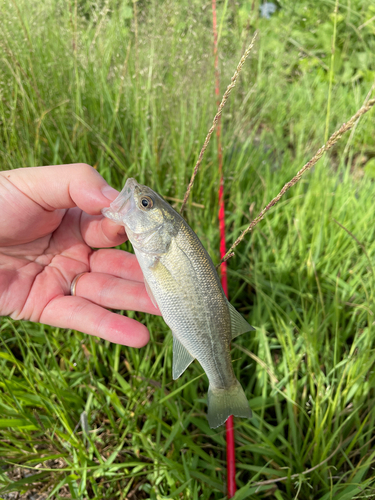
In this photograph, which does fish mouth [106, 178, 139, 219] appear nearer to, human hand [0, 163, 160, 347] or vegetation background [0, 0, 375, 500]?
human hand [0, 163, 160, 347]

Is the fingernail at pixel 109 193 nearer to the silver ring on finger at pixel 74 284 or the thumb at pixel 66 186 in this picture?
the thumb at pixel 66 186

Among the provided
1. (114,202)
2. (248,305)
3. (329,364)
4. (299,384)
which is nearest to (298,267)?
(248,305)

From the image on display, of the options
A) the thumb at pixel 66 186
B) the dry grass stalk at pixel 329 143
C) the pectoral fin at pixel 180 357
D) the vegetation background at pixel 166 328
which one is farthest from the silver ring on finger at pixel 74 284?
the dry grass stalk at pixel 329 143

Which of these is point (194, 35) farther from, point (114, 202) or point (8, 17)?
point (114, 202)

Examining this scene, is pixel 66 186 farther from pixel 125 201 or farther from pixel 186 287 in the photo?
pixel 186 287

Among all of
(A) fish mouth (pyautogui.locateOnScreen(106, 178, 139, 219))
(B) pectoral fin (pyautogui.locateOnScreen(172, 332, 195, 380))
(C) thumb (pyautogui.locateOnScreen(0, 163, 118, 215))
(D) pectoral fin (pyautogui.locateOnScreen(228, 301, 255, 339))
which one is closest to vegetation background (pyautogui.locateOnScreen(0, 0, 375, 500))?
(B) pectoral fin (pyautogui.locateOnScreen(172, 332, 195, 380))
